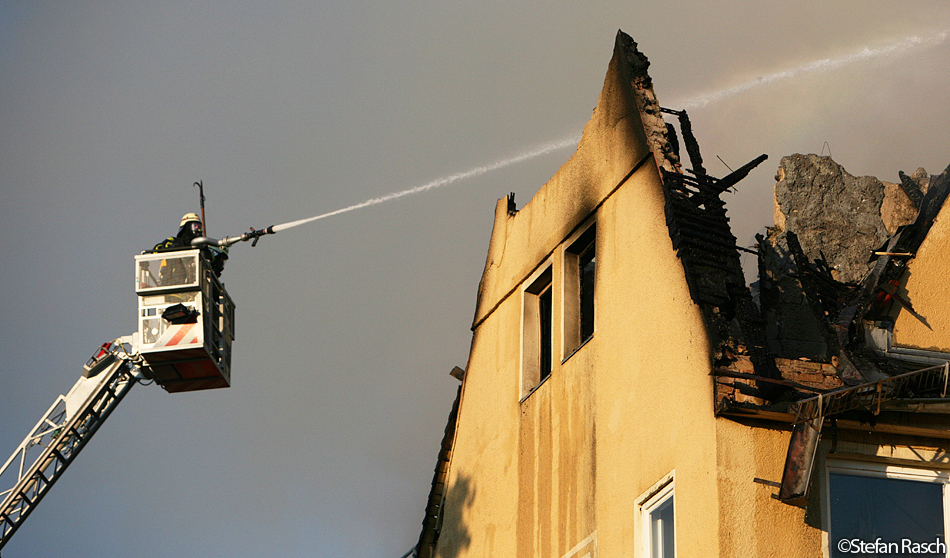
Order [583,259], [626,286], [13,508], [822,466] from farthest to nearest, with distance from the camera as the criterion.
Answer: [13,508], [583,259], [626,286], [822,466]

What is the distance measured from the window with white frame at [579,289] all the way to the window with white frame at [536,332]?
0.39 m

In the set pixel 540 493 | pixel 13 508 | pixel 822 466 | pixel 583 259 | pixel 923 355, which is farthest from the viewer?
pixel 13 508

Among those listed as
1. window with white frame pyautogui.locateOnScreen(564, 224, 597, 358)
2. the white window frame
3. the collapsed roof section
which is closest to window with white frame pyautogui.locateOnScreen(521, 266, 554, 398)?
window with white frame pyautogui.locateOnScreen(564, 224, 597, 358)

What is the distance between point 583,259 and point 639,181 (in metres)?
1.96

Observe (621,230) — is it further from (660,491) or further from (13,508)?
(13,508)

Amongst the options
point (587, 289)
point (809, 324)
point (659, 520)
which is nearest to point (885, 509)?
point (659, 520)

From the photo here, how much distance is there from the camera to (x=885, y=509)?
9844 millimetres

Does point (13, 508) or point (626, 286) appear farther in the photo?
point (13, 508)

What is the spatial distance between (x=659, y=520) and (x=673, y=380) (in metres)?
1.18

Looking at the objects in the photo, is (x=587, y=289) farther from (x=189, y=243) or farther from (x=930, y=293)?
(x=189, y=243)

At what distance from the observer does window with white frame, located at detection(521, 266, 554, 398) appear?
1458cm

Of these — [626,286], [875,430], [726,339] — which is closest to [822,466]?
[875,430]

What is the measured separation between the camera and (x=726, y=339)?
10.5 metres

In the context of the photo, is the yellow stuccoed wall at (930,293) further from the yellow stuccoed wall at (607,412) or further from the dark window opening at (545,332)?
the dark window opening at (545,332)
